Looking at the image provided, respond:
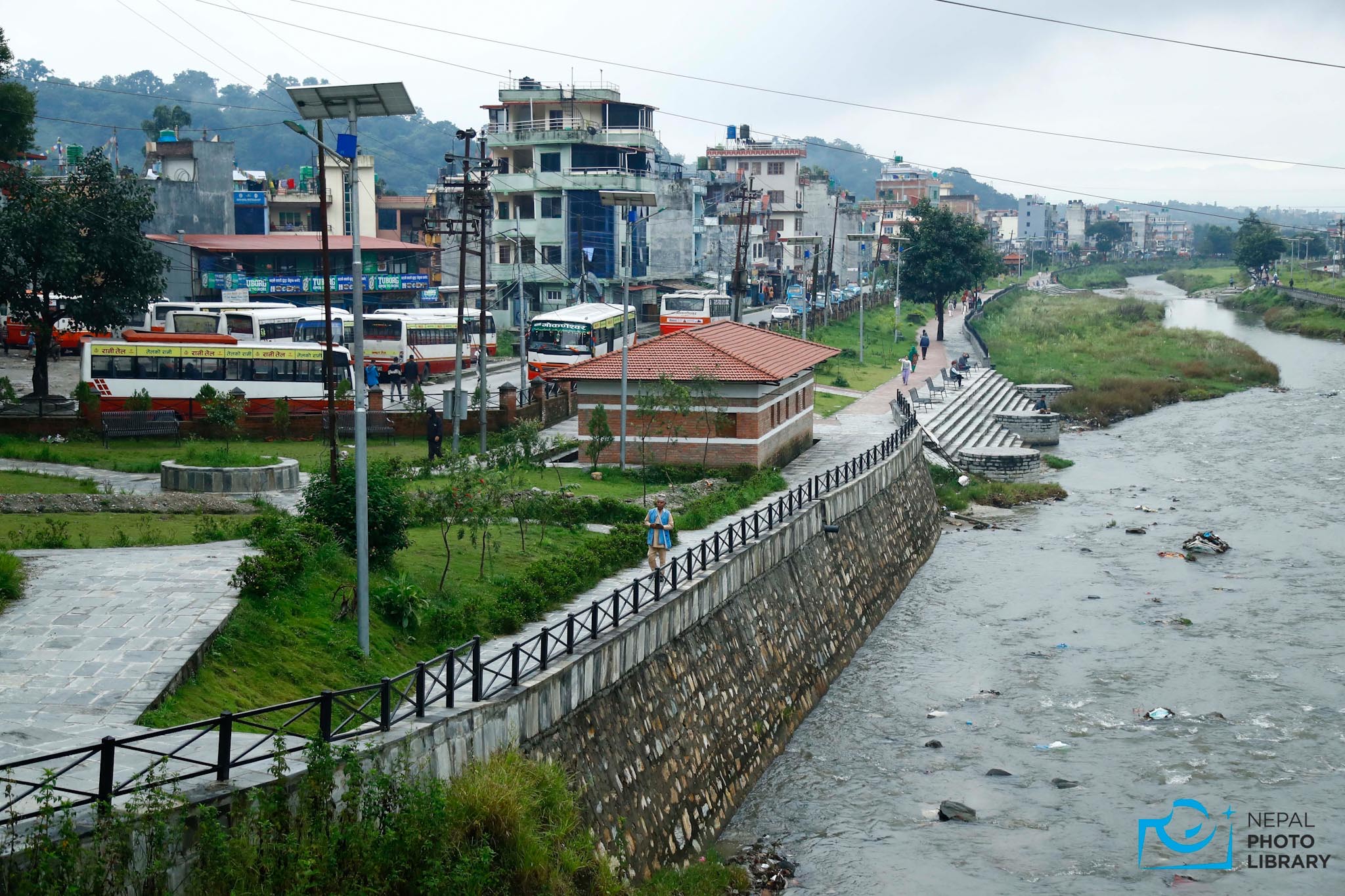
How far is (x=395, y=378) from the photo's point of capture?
4438 cm

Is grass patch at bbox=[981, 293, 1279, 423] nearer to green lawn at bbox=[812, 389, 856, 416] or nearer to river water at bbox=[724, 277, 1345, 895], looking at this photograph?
green lawn at bbox=[812, 389, 856, 416]

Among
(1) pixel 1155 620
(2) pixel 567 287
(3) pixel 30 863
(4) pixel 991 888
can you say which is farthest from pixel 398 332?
(3) pixel 30 863

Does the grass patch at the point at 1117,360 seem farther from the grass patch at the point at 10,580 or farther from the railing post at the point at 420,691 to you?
the railing post at the point at 420,691

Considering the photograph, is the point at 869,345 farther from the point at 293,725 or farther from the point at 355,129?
the point at 293,725

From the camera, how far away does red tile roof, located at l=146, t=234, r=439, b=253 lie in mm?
64312

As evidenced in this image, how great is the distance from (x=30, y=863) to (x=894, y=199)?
17014cm

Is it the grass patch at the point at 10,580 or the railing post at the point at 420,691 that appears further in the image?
the grass patch at the point at 10,580

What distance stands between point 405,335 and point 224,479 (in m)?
25.4

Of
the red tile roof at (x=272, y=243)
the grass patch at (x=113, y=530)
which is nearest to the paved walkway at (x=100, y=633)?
the grass patch at (x=113, y=530)

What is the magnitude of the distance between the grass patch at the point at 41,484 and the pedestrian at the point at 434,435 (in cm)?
769

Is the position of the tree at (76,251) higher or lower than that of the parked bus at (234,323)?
higher

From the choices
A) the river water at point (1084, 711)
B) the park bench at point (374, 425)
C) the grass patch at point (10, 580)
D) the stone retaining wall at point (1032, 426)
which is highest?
the grass patch at point (10, 580)

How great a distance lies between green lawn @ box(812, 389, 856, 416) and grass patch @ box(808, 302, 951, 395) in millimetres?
673

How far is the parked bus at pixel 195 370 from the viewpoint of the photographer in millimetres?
36469
